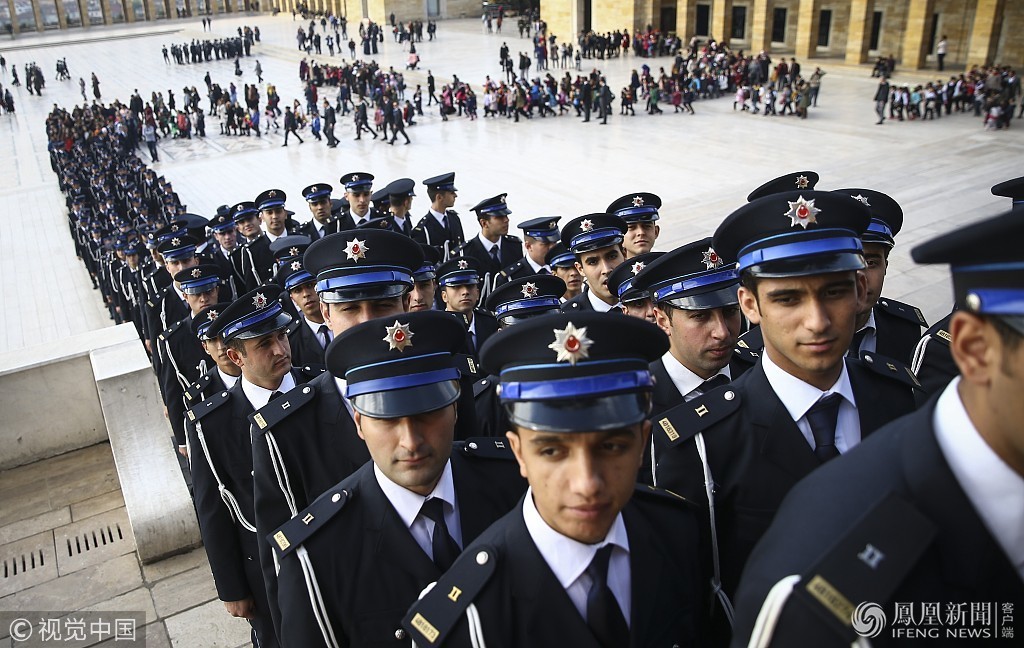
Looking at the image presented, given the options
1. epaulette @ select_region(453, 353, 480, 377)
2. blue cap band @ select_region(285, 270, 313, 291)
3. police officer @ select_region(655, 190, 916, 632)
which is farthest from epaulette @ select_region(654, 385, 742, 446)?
blue cap band @ select_region(285, 270, 313, 291)

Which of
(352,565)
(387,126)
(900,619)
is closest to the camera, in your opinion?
(900,619)

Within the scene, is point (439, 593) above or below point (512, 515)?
below

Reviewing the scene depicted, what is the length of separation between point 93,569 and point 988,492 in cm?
506

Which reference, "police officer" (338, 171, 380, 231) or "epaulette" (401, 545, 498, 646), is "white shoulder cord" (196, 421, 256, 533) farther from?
"police officer" (338, 171, 380, 231)

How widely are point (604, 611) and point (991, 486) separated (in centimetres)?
102

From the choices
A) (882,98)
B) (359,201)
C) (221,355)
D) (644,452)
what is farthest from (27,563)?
(882,98)

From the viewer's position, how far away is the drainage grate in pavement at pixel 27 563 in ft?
15.1

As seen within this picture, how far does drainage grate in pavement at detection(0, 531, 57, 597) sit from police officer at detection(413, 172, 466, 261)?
5.28 m

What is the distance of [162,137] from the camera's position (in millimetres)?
28359

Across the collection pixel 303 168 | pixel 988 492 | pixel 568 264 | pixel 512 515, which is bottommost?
pixel 303 168

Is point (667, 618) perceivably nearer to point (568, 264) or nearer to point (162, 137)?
point (568, 264)

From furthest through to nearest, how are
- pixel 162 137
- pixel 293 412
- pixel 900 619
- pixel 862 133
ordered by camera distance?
pixel 162 137, pixel 862 133, pixel 293 412, pixel 900 619

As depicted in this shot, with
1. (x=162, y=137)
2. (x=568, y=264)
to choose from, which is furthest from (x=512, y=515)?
(x=162, y=137)

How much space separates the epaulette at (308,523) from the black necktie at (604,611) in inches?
37.1
